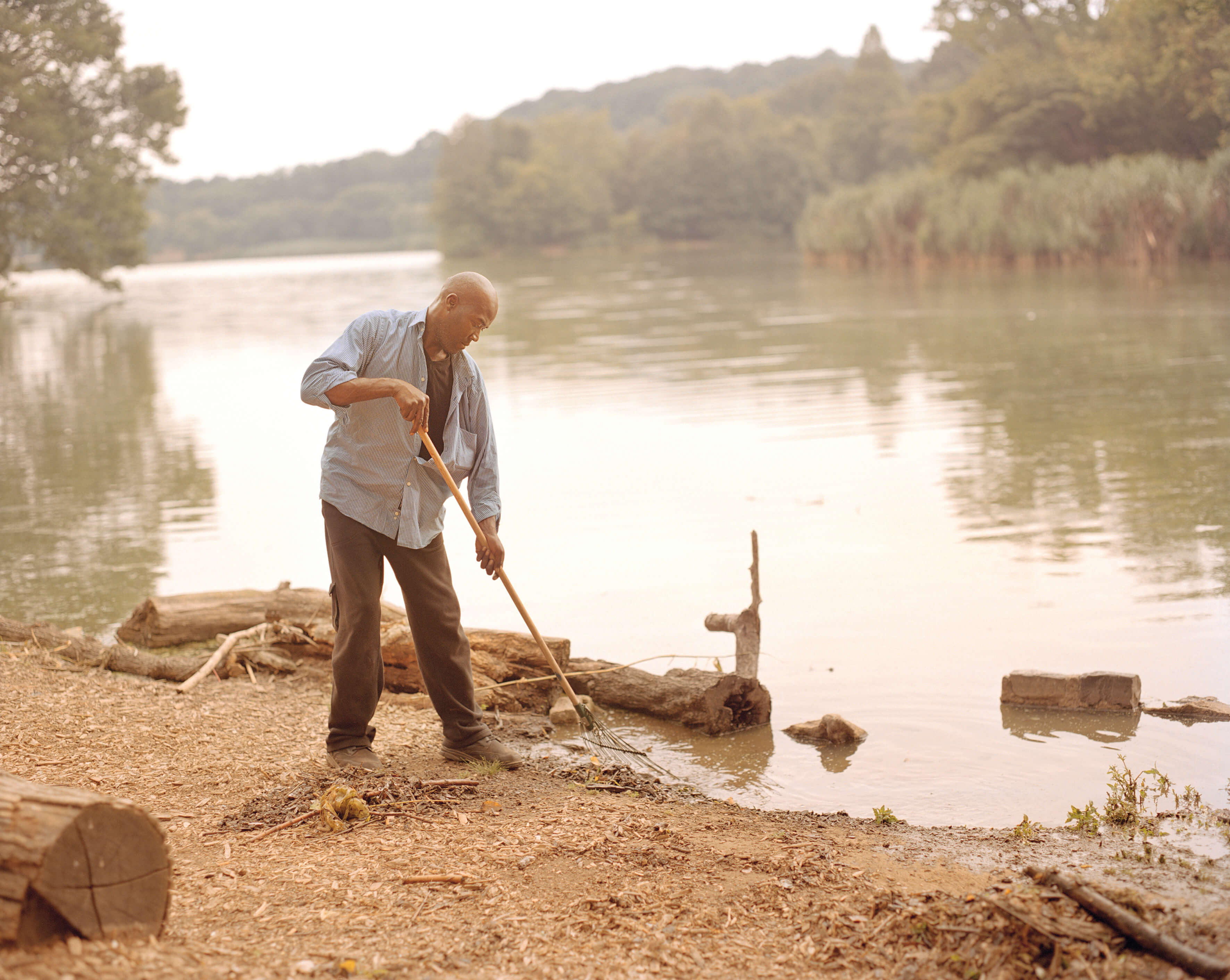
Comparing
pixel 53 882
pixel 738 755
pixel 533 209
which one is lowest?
pixel 738 755

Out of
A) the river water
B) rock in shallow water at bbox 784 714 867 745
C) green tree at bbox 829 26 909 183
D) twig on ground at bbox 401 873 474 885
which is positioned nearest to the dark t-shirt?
twig on ground at bbox 401 873 474 885

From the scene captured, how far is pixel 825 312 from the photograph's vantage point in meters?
27.3

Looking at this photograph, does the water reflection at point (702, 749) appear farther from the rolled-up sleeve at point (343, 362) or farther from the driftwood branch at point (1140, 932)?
the rolled-up sleeve at point (343, 362)

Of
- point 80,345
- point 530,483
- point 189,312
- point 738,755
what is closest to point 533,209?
point 189,312

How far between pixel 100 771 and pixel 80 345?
92.9 feet

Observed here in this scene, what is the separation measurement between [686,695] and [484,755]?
44.8 inches

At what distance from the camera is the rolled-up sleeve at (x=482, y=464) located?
481 centimetres

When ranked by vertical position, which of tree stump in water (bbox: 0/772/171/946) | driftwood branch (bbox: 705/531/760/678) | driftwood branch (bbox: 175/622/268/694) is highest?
tree stump in water (bbox: 0/772/171/946)

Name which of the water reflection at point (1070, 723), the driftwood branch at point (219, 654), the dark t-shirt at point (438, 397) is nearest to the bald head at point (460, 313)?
the dark t-shirt at point (438, 397)

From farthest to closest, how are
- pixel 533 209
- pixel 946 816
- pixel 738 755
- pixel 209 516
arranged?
pixel 533 209, pixel 209 516, pixel 738 755, pixel 946 816

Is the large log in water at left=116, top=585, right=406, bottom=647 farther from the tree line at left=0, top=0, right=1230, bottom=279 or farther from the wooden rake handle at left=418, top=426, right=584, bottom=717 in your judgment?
the tree line at left=0, top=0, right=1230, bottom=279

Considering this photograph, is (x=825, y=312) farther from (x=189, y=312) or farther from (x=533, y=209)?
(x=533, y=209)

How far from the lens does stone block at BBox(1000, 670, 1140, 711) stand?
18.0 ft

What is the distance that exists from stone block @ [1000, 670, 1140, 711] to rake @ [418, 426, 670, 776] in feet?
5.73
